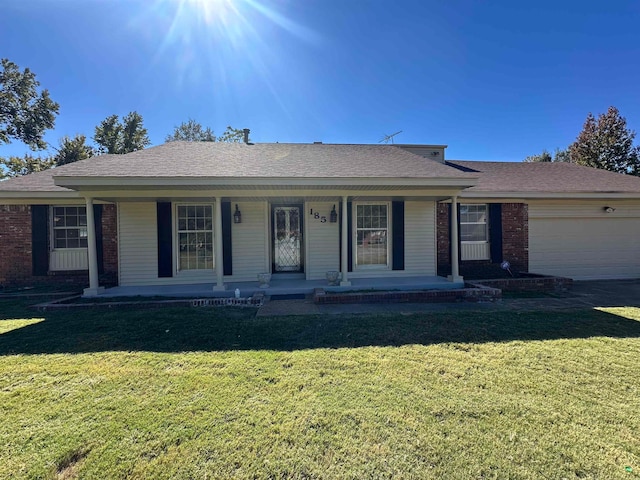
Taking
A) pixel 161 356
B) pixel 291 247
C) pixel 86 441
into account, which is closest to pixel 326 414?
pixel 86 441

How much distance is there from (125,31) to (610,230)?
1607cm

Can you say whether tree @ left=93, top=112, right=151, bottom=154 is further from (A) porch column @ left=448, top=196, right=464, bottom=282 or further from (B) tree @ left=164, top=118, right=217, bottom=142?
(A) porch column @ left=448, top=196, right=464, bottom=282

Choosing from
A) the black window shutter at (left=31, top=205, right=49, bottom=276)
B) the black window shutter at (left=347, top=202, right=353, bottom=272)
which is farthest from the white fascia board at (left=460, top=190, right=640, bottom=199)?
the black window shutter at (left=31, top=205, right=49, bottom=276)

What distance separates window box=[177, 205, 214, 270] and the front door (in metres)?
1.81

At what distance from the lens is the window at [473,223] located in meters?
9.33

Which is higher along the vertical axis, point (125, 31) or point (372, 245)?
point (125, 31)

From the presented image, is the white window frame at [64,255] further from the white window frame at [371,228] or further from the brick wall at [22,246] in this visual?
the white window frame at [371,228]

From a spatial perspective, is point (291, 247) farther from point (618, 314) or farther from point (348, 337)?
point (618, 314)

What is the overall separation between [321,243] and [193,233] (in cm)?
361

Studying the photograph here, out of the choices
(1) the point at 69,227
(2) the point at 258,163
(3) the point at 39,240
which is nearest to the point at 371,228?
(2) the point at 258,163

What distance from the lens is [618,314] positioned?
5742 mm

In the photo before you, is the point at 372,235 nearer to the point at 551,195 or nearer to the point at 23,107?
the point at 551,195

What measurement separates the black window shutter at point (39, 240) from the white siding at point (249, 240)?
5.32m

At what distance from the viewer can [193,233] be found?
27.5ft
